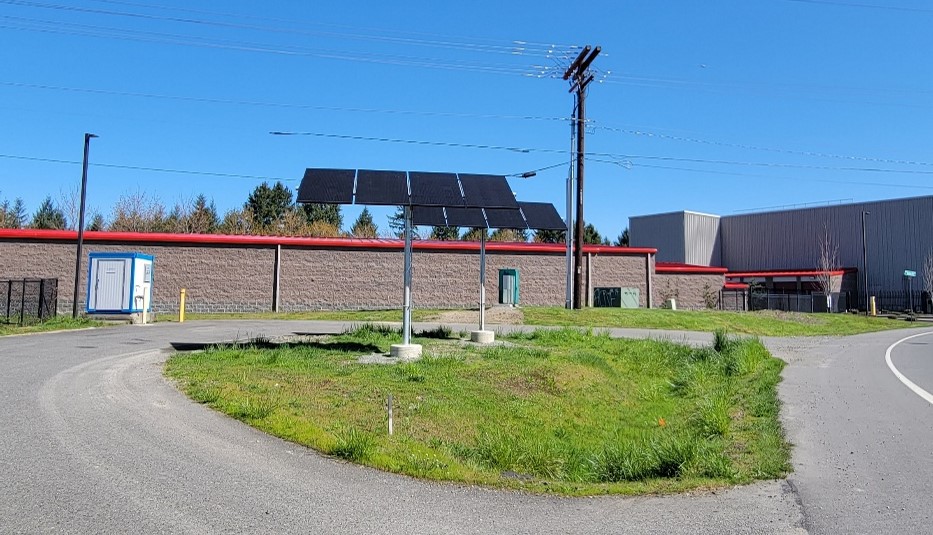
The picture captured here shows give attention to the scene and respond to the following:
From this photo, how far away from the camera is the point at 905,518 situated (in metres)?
5.41

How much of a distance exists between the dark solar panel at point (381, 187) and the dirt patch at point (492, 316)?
13.6m

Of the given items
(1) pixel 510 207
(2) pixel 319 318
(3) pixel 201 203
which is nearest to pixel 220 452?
(1) pixel 510 207

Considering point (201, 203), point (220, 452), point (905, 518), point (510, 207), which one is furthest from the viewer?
point (201, 203)

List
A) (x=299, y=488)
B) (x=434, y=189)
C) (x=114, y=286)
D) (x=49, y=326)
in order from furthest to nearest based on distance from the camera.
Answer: (x=114, y=286)
(x=49, y=326)
(x=434, y=189)
(x=299, y=488)

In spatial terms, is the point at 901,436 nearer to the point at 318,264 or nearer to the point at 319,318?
the point at 319,318

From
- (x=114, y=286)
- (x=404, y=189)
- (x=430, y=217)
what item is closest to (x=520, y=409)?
(x=404, y=189)

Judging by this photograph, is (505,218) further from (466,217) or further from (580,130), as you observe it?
(580,130)

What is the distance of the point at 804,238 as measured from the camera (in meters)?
70.1

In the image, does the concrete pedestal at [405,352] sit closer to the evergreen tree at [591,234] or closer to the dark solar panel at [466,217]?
the dark solar panel at [466,217]

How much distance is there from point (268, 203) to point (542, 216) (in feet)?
236

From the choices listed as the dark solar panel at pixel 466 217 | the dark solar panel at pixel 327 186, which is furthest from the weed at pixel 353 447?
the dark solar panel at pixel 466 217

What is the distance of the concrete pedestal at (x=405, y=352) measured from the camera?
45.7 feet

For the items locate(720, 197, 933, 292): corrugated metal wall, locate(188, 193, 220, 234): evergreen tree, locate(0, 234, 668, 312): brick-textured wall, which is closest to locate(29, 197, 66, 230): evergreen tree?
locate(188, 193, 220, 234): evergreen tree

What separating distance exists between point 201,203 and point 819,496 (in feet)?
264
